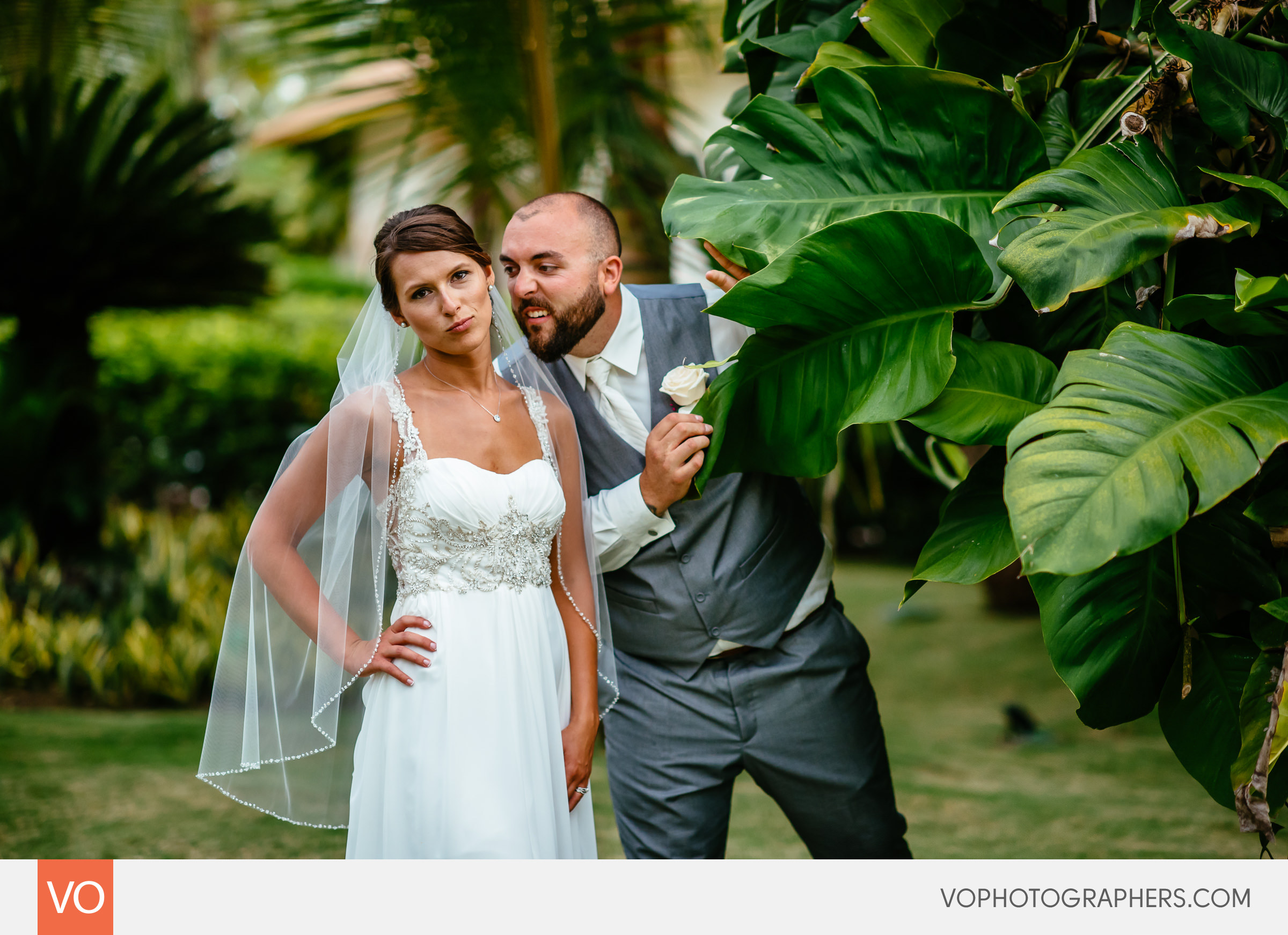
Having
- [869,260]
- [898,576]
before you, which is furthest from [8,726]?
[898,576]

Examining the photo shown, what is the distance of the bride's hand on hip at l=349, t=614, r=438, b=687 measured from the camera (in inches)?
82.0

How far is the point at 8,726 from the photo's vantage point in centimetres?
496

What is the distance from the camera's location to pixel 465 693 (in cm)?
210

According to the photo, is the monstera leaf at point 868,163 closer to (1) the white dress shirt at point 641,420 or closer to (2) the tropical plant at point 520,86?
(1) the white dress shirt at point 641,420

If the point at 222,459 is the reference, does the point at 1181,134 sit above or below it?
above

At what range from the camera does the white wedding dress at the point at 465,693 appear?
2.06 metres

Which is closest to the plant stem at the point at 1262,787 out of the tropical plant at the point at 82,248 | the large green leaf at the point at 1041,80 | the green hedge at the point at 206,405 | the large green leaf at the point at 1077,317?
the large green leaf at the point at 1077,317

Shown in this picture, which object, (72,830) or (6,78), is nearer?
(72,830)

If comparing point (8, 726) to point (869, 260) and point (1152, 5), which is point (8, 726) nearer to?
point (869, 260)

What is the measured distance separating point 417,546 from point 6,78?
485 cm

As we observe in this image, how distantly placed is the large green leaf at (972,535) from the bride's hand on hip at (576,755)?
0.74 metres
